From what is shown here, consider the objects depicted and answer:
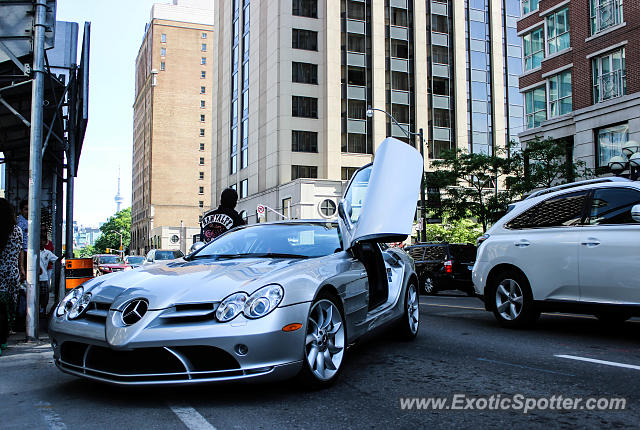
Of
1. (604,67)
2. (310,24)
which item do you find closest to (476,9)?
(310,24)

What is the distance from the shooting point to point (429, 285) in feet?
55.4

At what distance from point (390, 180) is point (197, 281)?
7.43 ft

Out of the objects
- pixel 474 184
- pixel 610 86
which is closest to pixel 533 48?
pixel 610 86

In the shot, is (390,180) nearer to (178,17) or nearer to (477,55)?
(477,55)

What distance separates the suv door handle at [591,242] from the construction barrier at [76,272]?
683 centimetres

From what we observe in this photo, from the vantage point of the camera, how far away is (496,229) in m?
7.63

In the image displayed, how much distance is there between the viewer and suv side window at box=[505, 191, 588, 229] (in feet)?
21.9

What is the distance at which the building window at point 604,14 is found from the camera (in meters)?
22.4

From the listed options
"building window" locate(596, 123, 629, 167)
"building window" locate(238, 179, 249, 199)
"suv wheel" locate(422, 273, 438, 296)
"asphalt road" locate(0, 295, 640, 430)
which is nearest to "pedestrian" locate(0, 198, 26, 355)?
"asphalt road" locate(0, 295, 640, 430)

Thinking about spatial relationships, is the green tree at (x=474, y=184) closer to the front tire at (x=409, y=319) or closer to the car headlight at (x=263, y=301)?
the front tire at (x=409, y=319)

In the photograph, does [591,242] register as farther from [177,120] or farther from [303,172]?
[177,120]

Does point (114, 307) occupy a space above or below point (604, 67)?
below

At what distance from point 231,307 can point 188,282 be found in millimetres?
Answer: 496

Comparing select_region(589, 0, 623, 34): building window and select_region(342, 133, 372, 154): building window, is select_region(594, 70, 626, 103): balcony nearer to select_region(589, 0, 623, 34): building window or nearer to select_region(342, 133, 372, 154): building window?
select_region(589, 0, 623, 34): building window
